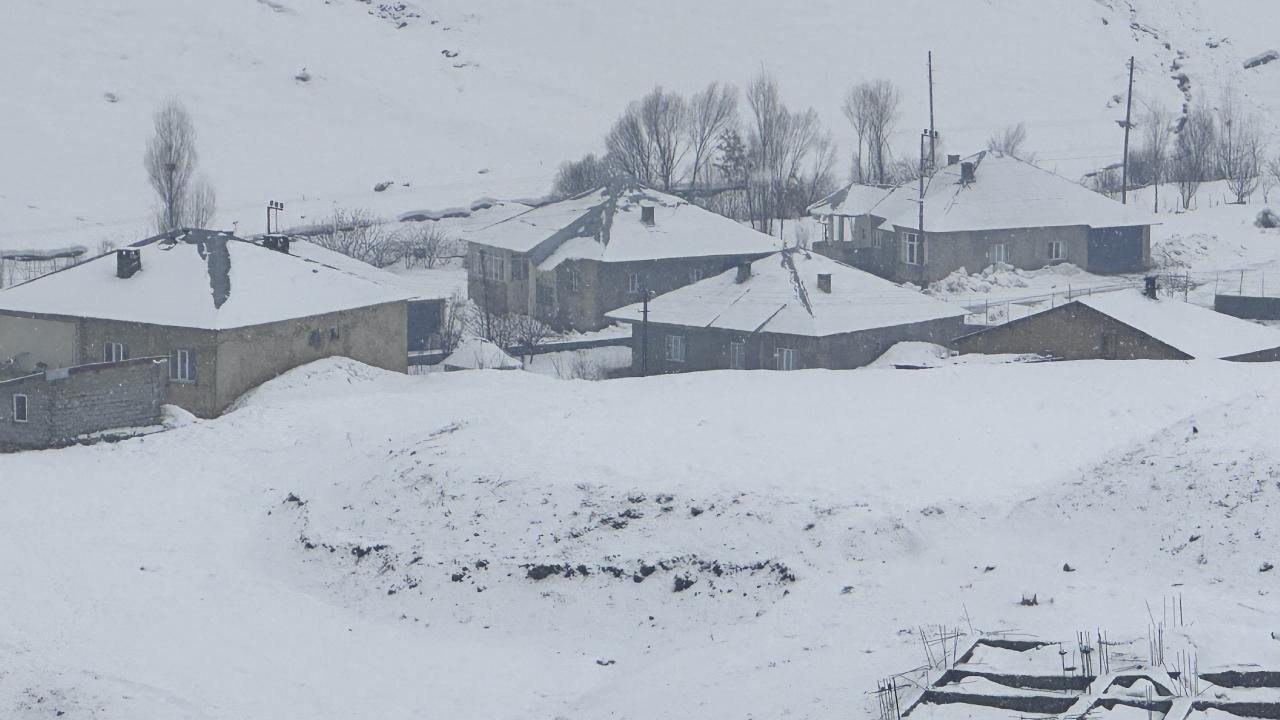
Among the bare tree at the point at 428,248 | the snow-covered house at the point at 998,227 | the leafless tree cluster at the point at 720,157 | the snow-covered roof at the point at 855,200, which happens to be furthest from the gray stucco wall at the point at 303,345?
the leafless tree cluster at the point at 720,157

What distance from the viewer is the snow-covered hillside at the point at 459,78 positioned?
87.1 meters

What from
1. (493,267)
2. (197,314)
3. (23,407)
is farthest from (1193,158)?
(23,407)

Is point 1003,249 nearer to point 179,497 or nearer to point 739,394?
point 739,394

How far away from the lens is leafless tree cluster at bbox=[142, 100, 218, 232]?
7294 cm

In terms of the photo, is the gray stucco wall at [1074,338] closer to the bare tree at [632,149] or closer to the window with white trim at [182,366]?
the window with white trim at [182,366]

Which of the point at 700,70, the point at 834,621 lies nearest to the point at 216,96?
the point at 700,70

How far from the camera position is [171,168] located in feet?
241

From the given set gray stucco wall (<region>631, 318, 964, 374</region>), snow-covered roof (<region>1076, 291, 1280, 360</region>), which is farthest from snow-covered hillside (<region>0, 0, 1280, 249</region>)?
snow-covered roof (<region>1076, 291, 1280, 360</region>)

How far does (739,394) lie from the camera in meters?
26.4

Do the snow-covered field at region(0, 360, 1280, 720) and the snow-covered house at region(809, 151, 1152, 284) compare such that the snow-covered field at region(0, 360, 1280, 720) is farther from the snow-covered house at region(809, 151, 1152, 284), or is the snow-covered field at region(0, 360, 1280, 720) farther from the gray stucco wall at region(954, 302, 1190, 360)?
the snow-covered house at region(809, 151, 1152, 284)

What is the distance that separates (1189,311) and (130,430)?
2365 cm

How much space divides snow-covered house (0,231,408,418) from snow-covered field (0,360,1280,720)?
34.1ft

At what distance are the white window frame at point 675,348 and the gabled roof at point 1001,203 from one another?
18589 millimetres

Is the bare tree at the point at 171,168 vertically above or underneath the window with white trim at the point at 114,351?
above
